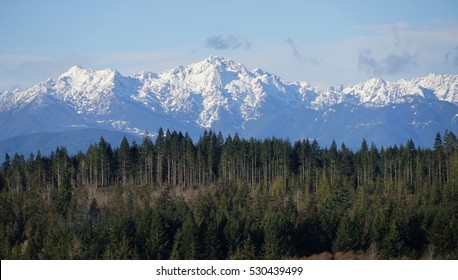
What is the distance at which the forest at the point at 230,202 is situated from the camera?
73938 millimetres

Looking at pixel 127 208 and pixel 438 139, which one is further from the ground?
pixel 438 139

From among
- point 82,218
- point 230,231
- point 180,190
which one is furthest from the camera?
point 180,190

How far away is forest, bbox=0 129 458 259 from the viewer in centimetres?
7394

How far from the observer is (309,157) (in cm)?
12531

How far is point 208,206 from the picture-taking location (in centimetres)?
9719

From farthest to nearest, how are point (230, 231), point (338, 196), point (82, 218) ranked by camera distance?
point (338, 196) < point (82, 218) < point (230, 231)

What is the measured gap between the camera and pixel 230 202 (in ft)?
333

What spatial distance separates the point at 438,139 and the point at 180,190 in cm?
4242
